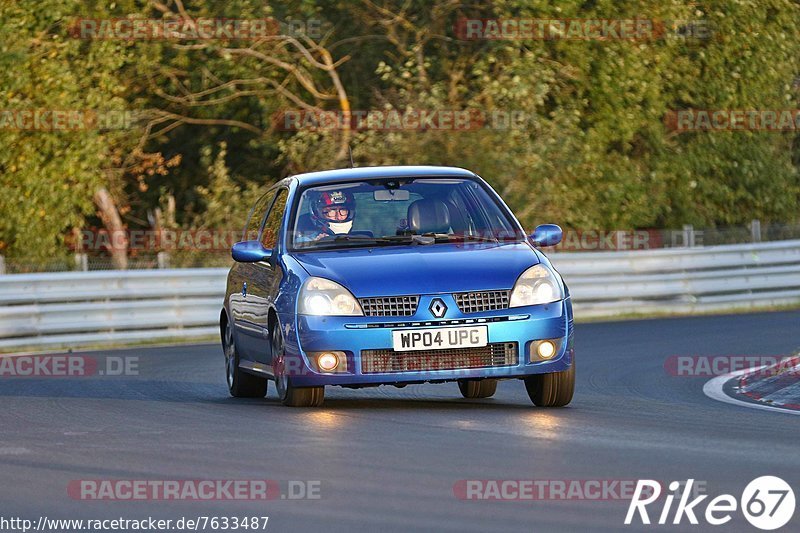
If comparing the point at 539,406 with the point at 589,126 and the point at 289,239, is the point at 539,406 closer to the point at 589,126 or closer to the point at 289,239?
the point at 289,239

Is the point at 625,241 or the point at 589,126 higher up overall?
the point at 589,126

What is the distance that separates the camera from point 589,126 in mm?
31234

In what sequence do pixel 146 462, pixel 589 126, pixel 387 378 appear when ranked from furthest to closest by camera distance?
1. pixel 589 126
2. pixel 387 378
3. pixel 146 462

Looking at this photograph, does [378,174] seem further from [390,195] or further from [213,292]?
[213,292]

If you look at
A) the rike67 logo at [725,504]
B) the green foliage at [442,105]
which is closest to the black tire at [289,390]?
the rike67 logo at [725,504]

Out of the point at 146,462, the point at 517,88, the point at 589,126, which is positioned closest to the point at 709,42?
the point at 589,126

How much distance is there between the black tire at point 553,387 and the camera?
11484mm

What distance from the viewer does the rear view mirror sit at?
12.3m

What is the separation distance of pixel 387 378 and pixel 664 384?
3667mm

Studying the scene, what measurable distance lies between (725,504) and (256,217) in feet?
23.8

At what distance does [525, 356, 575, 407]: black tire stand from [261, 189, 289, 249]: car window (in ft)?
6.72

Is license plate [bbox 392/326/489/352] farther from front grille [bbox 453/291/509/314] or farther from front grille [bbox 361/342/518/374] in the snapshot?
front grille [bbox 453/291/509/314]

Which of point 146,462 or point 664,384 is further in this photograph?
point 664,384

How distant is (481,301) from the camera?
36.4 ft
